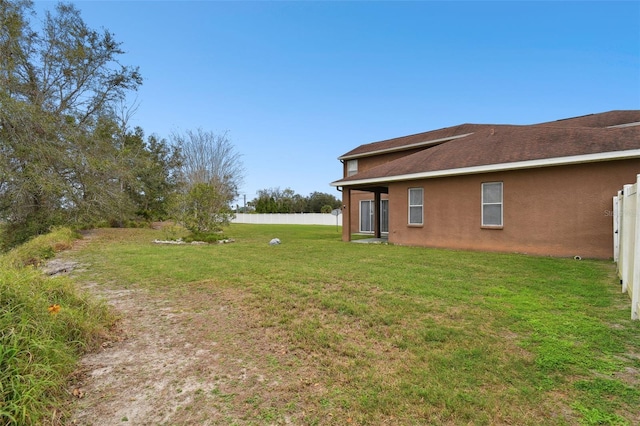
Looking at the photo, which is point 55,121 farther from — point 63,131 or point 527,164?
point 527,164

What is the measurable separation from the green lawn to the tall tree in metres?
9.67

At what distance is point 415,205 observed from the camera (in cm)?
1188

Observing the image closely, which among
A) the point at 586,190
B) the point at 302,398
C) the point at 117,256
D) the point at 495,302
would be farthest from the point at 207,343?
the point at 586,190

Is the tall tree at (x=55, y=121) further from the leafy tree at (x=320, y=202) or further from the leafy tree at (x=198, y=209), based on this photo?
the leafy tree at (x=320, y=202)

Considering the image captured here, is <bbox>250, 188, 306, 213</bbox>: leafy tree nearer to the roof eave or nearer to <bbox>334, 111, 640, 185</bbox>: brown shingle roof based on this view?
the roof eave

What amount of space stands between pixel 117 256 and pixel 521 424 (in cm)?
1030

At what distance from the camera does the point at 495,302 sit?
14.7 feet

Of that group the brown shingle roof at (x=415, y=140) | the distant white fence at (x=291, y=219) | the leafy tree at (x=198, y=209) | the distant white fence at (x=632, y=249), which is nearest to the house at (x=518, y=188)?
the brown shingle roof at (x=415, y=140)

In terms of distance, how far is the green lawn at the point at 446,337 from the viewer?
2.23m

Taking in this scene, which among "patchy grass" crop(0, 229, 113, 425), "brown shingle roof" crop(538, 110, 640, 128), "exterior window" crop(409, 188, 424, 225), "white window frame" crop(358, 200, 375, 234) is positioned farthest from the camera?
"white window frame" crop(358, 200, 375, 234)

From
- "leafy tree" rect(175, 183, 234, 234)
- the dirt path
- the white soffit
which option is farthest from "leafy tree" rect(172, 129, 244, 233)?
the dirt path

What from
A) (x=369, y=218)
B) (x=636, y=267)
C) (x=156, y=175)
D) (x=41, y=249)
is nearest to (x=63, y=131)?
(x=41, y=249)

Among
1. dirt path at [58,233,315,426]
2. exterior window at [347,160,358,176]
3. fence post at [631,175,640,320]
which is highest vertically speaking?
exterior window at [347,160,358,176]

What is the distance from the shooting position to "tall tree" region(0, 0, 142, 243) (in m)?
12.7
